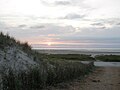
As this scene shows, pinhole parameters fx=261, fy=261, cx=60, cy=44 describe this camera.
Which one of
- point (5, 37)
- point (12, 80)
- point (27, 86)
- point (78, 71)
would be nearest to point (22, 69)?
point (27, 86)

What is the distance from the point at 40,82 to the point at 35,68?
0.83 meters

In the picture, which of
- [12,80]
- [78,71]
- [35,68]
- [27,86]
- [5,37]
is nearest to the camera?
[12,80]

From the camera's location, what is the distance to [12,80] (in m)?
11.9

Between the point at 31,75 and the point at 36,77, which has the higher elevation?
the point at 31,75

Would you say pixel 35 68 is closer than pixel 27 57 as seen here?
Yes

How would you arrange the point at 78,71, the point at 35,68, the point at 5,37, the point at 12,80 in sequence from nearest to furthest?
the point at 12,80 < the point at 35,68 < the point at 5,37 < the point at 78,71

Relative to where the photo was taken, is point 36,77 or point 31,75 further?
point 36,77

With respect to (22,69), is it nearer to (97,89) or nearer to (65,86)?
(65,86)

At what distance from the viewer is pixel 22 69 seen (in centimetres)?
1371

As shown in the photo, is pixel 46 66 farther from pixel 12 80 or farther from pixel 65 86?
pixel 12 80

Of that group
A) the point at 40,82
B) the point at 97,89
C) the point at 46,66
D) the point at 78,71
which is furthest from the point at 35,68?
the point at 78,71

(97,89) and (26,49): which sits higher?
(26,49)

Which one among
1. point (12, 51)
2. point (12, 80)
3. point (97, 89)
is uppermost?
point (12, 51)

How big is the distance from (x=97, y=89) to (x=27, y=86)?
4805mm
